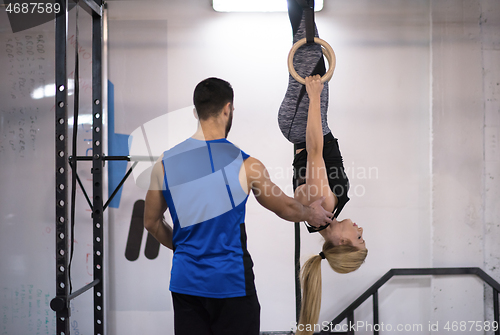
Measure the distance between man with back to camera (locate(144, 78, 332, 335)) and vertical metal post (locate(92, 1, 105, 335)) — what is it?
37.1 inches

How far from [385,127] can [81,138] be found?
2.53 meters

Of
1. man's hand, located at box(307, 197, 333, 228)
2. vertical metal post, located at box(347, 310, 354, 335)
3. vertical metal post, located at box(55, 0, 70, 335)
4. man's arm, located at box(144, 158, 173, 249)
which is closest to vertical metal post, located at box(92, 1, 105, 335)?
vertical metal post, located at box(55, 0, 70, 335)

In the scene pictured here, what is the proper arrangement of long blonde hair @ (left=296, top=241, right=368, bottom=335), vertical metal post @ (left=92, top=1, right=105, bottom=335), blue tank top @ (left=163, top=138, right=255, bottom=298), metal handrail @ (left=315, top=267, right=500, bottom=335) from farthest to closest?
metal handrail @ (left=315, top=267, right=500, bottom=335) < vertical metal post @ (left=92, top=1, right=105, bottom=335) < long blonde hair @ (left=296, top=241, right=368, bottom=335) < blue tank top @ (left=163, top=138, right=255, bottom=298)

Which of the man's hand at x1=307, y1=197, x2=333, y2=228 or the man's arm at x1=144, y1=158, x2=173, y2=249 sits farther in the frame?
the man's hand at x1=307, y1=197, x2=333, y2=228

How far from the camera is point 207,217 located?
149cm

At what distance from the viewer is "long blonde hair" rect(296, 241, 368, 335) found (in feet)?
6.30

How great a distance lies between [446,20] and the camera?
2.88m

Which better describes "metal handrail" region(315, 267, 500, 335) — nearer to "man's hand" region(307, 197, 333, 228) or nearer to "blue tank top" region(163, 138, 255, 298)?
"man's hand" region(307, 197, 333, 228)

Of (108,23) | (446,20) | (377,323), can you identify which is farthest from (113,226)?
(446,20)

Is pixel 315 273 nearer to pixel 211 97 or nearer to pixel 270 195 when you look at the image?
pixel 270 195

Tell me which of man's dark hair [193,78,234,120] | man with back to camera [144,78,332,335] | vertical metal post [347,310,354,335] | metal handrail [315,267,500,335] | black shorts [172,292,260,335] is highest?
man's dark hair [193,78,234,120]

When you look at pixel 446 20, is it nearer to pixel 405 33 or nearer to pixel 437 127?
pixel 405 33

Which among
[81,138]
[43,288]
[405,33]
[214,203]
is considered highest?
[405,33]

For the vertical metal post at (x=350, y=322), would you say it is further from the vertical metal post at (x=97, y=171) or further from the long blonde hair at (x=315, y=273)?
the vertical metal post at (x=97, y=171)
